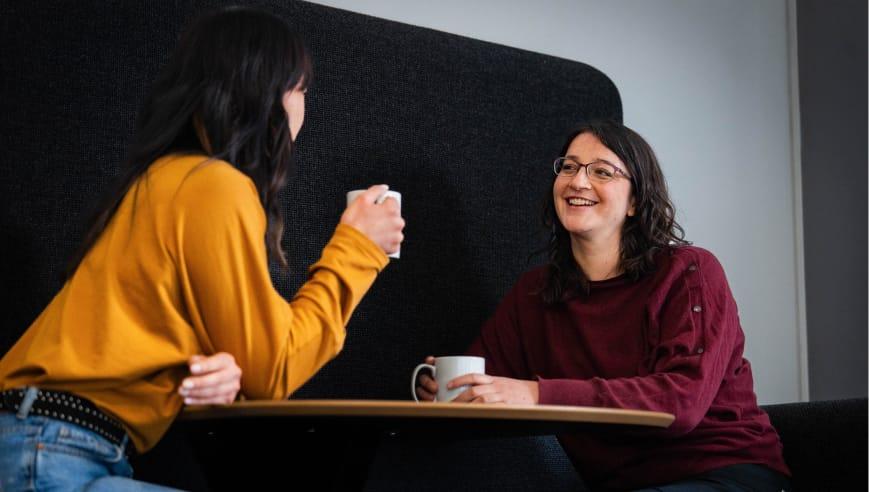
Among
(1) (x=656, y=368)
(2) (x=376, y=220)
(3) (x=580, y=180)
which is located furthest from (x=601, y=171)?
(2) (x=376, y=220)

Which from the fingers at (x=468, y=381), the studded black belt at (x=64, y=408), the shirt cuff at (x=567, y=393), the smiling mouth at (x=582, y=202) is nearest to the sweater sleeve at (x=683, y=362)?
the shirt cuff at (x=567, y=393)

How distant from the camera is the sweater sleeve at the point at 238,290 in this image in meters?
1.26

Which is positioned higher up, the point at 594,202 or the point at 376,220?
the point at 376,220

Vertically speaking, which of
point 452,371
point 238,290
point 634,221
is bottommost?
point 452,371

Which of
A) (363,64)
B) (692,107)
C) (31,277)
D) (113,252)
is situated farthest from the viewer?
(692,107)

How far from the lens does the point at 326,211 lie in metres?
2.22

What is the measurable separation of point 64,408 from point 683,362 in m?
1.08

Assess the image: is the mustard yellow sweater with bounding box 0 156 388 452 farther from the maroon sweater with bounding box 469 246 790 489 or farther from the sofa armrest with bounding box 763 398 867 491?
the sofa armrest with bounding box 763 398 867 491

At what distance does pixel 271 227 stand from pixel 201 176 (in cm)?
15

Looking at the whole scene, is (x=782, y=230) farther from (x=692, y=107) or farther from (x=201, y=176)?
(x=201, y=176)

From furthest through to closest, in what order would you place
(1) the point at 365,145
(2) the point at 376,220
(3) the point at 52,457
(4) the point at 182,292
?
(1) the point at 365,145
(2) the point at 376,220
(4) the point at 182,292
(3) the point at 52,457

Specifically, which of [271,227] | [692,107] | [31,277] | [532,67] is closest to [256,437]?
[271,227]

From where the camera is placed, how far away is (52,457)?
46.6 inches

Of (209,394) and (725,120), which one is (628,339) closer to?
(209,394)
